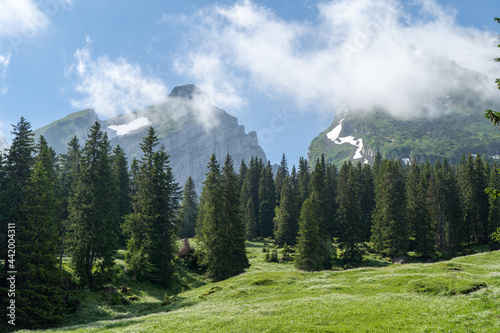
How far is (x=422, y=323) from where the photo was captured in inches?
744

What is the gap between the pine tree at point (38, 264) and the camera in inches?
1201

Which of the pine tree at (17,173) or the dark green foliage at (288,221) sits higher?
the pine tree at (17,173)

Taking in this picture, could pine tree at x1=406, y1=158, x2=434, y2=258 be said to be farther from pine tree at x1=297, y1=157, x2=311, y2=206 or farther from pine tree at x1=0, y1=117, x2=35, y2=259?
pine tree at x1=0, y1=117, x2=35, y2=259

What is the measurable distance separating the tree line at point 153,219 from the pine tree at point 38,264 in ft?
0.34

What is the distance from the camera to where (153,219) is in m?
52.1

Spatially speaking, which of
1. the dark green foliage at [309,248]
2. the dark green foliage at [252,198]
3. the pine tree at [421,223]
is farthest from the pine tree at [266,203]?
the dark green foliage at [309,248]

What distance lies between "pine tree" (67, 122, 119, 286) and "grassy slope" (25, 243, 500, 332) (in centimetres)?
1405

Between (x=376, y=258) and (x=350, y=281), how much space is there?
37.6m

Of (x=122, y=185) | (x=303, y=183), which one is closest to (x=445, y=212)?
(x=303, y=183)

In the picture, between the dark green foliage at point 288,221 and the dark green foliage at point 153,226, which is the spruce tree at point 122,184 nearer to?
the dark green foliage at point 153,226

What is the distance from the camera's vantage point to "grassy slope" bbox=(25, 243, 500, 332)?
63.8 feet

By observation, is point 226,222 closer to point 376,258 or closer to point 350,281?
point 350,281

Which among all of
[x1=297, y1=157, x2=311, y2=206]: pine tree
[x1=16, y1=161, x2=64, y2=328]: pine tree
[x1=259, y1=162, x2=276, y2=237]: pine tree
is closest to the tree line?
[x1=16, y1=161, x2=64, y2=328]: pine tree

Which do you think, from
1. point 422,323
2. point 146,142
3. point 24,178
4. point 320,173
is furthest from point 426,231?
point 24,178
